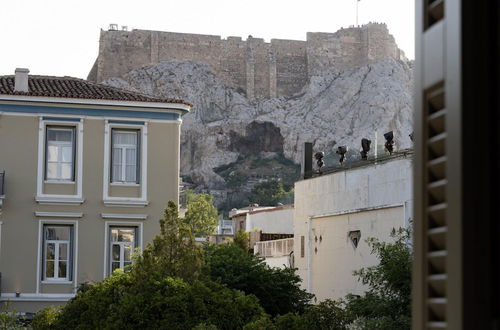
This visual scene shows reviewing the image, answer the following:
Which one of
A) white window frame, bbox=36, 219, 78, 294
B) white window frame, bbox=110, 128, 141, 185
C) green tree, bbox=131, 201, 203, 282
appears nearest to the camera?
green tree, bbox=131, 201, 203, 282

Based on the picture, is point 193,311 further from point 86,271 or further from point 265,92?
point 265,92

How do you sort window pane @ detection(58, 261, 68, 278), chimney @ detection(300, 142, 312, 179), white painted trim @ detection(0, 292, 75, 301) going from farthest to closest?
chimney @ detection(300, 142, 312, 179), window pane @ detection(58, 261, 68, 278), white painted trim @ detection(0, 292, 75, 301)

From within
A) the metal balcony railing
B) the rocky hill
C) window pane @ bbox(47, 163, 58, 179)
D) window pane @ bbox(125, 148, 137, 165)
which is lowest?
the metal balcony railing

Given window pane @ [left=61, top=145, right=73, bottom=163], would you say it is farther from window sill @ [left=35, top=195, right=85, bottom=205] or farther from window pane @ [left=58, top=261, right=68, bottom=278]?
window pane @ [left=58, top=261, right=68, bottom=278]

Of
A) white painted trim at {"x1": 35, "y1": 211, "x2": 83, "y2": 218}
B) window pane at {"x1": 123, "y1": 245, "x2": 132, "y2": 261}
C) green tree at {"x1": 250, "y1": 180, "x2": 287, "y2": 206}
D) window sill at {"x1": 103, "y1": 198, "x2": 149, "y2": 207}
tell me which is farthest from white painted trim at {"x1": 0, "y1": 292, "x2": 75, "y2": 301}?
green tree at {"x1": 250, "y1": 180, "x2": 287, "y2": 206}

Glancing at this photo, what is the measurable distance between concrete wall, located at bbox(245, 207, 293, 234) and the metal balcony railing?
25.4ft

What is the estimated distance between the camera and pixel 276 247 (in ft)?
108

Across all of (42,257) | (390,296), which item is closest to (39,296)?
(42,257)

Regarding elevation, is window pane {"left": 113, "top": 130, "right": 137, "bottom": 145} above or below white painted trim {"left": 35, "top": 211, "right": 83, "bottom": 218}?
above

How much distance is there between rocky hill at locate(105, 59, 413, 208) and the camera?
348ft

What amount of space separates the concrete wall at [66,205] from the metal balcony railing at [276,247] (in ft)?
18.8

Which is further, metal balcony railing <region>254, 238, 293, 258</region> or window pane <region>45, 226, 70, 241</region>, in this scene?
metal balcony railing <region>254, 238, 293, 258</region>

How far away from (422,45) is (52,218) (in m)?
24.3

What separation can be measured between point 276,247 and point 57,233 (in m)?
9.29
